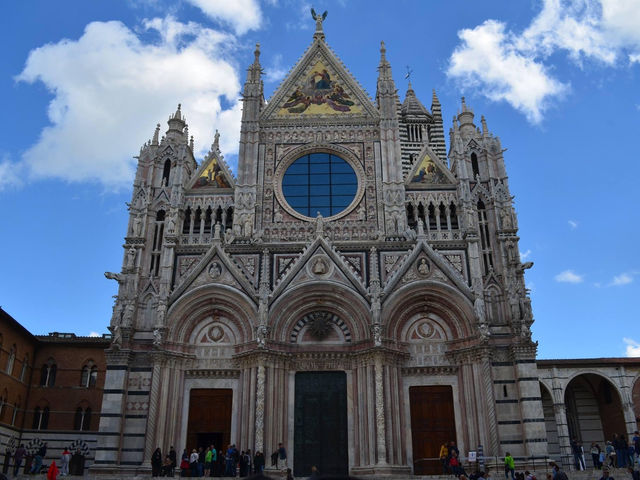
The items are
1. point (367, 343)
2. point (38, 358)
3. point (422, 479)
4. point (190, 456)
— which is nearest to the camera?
point (422, 479)

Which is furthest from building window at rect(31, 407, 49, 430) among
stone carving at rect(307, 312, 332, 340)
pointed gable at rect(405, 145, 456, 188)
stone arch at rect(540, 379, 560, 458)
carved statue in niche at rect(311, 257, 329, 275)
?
stone arch at rect(540, 379, 560, 458)

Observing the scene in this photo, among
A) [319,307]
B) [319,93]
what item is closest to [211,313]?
[319,307]

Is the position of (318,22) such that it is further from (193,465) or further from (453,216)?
(193,465)

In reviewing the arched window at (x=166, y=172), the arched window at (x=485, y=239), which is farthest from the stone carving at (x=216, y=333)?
the arched window at (x=485, y=239)

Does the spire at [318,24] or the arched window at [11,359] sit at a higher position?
the spire at [318,24]

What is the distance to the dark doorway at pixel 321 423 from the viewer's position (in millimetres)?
23188

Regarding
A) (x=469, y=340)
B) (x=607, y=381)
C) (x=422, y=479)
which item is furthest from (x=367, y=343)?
(x=607, y=381)

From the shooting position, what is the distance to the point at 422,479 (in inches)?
781

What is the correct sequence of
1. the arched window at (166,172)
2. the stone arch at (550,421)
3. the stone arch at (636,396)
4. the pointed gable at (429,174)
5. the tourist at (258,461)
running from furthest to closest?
the stone arch at (550,421), the stone arch at (636,396), the arched window at (166,172), the pointed gable at (429,174), the tourist at (258,461)

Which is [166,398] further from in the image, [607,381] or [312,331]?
[607,381]

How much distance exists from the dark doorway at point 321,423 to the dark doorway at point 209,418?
9.27ft

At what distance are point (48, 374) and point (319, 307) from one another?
53.0 feet

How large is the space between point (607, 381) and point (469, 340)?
12.6 metres

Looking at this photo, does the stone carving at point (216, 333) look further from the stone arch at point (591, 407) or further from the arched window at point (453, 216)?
the stone arch at point (591, 407)
